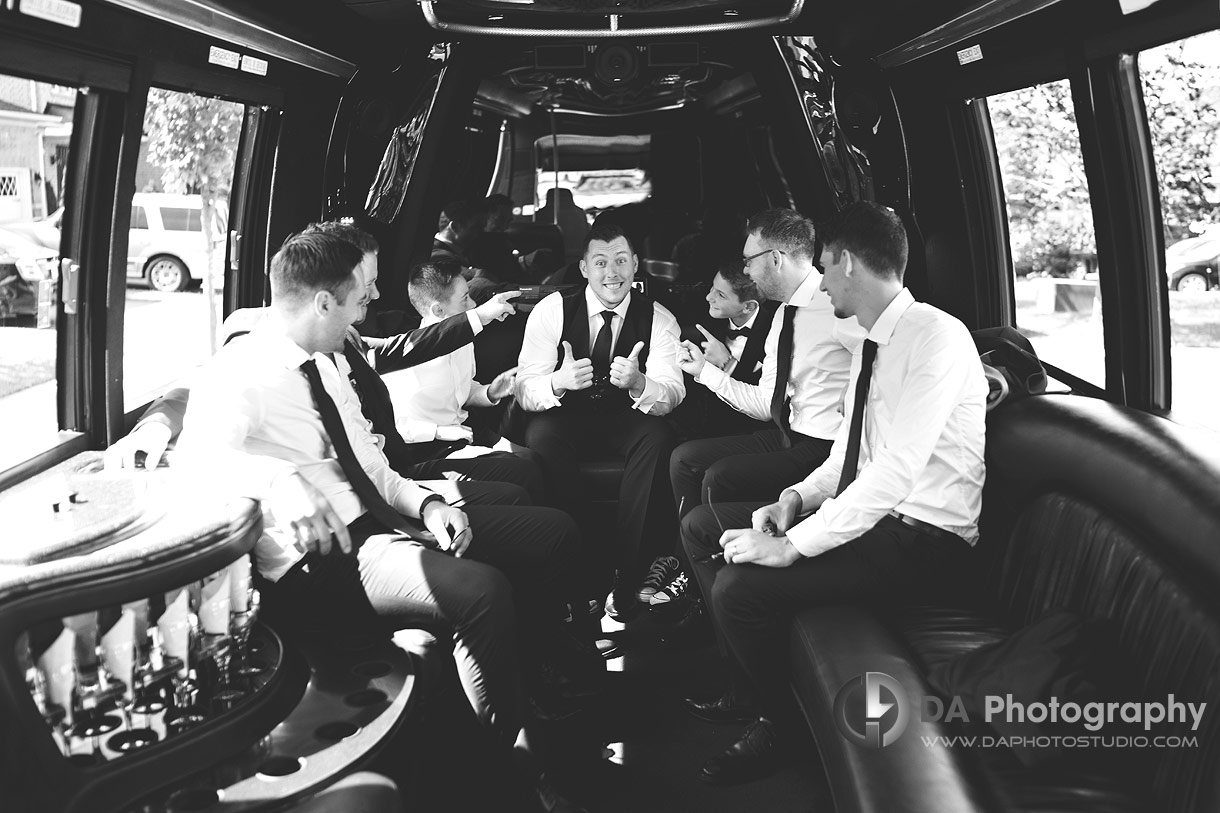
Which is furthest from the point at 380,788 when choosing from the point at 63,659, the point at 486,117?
the point at 486,117

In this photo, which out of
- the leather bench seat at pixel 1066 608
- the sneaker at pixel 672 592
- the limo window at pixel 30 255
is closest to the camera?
the leather bench seat at pixel 1066 608

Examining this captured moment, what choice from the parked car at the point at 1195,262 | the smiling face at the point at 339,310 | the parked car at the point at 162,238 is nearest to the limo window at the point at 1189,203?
the parked car at the point at 1195,262

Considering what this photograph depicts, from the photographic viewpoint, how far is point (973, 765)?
2.12m

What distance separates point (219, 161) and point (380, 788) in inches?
122

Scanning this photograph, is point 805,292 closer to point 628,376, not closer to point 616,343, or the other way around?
point 628,376

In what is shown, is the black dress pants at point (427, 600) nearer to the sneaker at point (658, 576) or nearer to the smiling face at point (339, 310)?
the smiling face at point (339, 310)

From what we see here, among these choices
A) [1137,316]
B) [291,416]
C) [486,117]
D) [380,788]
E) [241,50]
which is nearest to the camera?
[380,788]

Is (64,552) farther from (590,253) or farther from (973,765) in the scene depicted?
(590,253)

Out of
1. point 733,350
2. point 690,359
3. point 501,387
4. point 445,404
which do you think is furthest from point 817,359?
point 445,404

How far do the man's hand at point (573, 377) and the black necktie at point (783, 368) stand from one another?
0.77 metres

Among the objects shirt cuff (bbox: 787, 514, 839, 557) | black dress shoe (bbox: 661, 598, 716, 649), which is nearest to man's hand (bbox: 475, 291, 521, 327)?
black dress shoe (bbox: 661, 598, 716, 649)

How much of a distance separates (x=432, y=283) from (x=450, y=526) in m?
1.64

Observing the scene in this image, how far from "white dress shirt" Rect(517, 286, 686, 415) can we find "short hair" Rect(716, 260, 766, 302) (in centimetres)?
31

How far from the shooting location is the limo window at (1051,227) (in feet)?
12.0
